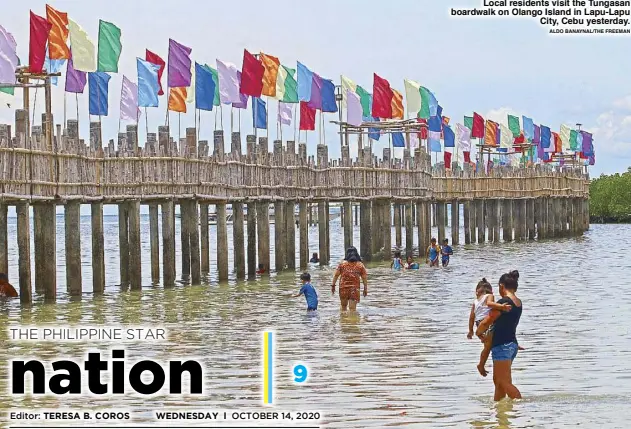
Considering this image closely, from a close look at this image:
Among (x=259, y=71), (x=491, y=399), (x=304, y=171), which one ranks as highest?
(x=259, y=71)

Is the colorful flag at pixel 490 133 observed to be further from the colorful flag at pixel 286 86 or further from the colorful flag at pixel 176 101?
the colorful flag at pixel 176 101

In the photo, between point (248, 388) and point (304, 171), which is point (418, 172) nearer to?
point (304, 171)

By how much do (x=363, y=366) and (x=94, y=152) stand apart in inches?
518

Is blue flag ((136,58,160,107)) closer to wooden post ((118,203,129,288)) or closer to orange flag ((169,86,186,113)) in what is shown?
orange flag ((169,86,186,113))

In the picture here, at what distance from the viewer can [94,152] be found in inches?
1170

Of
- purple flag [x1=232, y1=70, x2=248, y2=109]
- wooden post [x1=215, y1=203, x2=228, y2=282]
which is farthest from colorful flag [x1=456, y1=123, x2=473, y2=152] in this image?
wooden post [x1=215, y1=203, x2=228, y2=282]

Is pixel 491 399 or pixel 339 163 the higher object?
pixel 339 163

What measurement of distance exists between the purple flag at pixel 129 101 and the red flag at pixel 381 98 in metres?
17.8

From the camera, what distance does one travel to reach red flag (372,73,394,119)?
50688mm

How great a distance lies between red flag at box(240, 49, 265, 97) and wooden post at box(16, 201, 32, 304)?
13624 mm

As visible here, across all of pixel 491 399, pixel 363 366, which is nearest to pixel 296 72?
pixel 363 366

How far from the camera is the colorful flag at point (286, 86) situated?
43.2 metres

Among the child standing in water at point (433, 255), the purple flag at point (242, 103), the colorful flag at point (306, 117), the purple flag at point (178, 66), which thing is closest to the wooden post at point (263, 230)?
the purple flag at point (242, 103)

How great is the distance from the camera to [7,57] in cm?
2669
